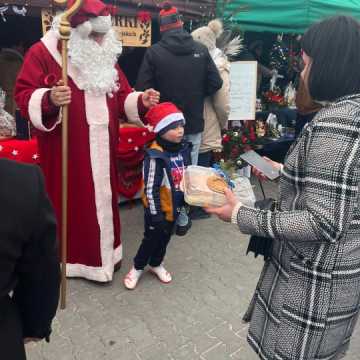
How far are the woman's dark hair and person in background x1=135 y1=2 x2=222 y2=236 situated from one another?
8.78 ft

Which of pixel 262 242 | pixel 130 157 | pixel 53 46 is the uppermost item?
pixel 53 46

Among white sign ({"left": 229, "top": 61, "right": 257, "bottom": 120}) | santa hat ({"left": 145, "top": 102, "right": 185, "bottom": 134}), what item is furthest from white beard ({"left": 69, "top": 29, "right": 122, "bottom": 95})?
white sign ({"left": 229, "top": 61, "right": 257, "bottom": 120})

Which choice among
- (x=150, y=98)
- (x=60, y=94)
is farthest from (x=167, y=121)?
(x=60, y=94)

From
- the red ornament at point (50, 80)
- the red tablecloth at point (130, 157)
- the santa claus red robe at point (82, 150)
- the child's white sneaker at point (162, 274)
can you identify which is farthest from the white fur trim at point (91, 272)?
the red ornament at point (50, 80)

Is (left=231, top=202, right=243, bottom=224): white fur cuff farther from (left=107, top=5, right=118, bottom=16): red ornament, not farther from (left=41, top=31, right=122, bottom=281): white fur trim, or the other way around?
(left=107, top=5, right=118, bottom=16): red ornament

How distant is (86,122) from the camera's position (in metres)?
2.94

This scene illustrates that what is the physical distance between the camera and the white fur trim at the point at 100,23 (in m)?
2.81

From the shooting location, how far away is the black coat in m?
3.86

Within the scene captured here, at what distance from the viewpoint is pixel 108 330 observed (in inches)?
111

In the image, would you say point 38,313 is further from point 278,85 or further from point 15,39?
point 278,85

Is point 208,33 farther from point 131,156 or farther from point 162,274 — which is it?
point 162,274

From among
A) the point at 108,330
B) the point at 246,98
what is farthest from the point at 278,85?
the point at 108,330

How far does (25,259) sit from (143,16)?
11.7 ft

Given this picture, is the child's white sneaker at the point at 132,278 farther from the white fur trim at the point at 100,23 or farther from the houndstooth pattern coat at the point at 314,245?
the white fur trim at the point at 100,23
